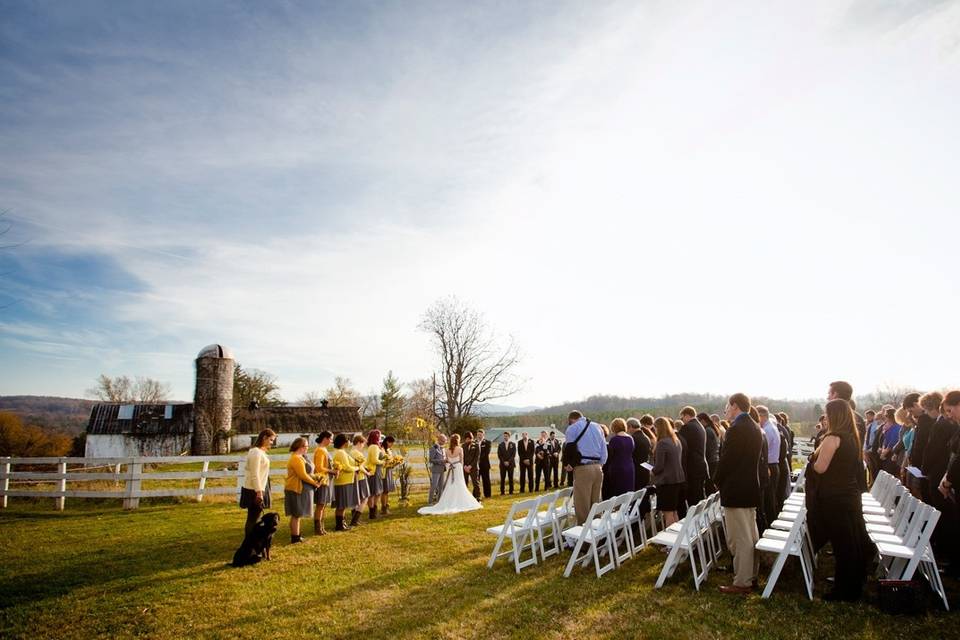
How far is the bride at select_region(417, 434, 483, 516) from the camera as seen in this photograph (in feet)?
41.5

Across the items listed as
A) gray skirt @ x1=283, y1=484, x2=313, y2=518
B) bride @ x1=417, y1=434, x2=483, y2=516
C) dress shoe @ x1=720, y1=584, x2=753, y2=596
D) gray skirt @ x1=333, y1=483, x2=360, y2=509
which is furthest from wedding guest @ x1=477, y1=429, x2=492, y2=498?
dress shoe @ x1=720, y1=584, x2=753, y2=596

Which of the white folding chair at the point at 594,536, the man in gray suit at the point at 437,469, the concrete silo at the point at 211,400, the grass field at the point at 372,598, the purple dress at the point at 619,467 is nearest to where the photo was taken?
the grass field at the point at 372,598

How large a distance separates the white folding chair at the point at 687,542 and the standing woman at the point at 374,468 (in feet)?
22.1

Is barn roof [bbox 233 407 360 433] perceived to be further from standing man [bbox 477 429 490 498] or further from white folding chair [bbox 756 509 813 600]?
white folding chair [bbox 756 509 813 600]

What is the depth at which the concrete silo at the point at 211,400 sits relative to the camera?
35.4 meters

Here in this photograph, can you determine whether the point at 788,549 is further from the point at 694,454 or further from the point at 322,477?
the point at 322,477

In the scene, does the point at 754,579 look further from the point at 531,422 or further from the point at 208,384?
the point at 531,422

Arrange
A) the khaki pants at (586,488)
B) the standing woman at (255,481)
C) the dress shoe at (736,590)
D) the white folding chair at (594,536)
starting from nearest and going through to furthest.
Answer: the dress shoe at (736,590) < the white folding chair at (594,536) < the standing woman at (255,481) < the khaki pants at (586,488)

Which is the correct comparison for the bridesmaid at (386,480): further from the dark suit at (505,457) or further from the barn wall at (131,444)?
the barn wall at (131,444)

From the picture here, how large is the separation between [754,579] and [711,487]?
3.87 meters

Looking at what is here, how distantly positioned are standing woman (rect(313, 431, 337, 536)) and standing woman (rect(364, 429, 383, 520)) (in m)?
1.37

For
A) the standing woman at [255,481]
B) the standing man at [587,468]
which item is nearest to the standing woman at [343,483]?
the standing woman at [255,481]

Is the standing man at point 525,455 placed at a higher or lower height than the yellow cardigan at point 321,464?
lower

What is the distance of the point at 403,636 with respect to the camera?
16.6ft
